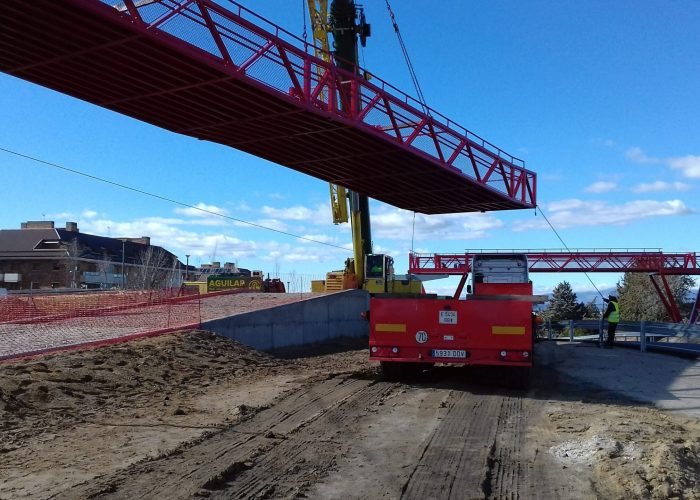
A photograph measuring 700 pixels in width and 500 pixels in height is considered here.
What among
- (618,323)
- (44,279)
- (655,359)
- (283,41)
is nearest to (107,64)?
(283,41)

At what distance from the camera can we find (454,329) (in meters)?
11.1

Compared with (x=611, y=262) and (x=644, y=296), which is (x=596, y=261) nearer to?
(x=611, y=262)

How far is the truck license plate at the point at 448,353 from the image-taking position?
11.0m

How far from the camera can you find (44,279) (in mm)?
69062

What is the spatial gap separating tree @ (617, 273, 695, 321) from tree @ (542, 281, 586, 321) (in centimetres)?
545

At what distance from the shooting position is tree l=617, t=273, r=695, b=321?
69.0 m

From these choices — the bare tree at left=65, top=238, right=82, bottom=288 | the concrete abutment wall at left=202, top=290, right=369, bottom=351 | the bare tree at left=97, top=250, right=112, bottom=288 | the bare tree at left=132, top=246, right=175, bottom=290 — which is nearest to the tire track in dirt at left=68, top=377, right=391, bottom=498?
the concrete abutment wall at left=202, top=290, right=369, bottom=351

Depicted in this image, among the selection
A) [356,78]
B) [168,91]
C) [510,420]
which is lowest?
[510,420]

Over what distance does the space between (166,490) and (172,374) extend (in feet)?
22.4

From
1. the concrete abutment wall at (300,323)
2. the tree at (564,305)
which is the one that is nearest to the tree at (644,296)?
the tree at (564,305)

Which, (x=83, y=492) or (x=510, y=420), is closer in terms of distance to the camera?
(x=83, y=492)

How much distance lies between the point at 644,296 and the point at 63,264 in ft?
228

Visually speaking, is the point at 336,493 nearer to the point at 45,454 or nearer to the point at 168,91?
the point at 45,454

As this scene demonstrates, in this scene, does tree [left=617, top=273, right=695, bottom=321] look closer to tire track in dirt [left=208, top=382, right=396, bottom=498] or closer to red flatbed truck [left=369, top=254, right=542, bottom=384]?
red flatbed truck [left=369, top=254, right=542, bottom=384]
